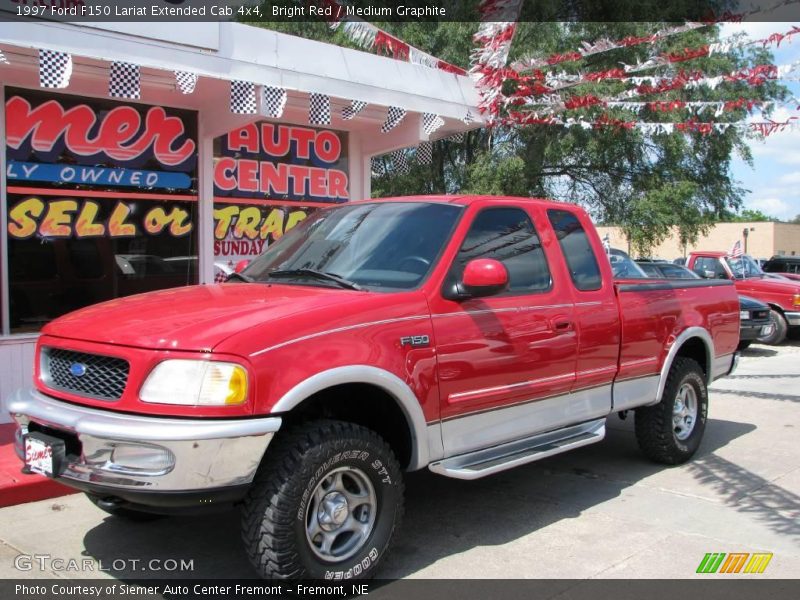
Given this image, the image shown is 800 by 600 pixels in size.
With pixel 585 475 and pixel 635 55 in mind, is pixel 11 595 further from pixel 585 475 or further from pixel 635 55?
pixel 635 55

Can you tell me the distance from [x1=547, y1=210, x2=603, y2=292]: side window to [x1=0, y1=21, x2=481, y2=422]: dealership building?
391cm

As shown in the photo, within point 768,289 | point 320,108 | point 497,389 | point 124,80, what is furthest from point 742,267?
point 497,389

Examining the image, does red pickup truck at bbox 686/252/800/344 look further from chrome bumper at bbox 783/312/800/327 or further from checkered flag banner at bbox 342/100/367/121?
checkered flag banner at bbox 342/100/367/121

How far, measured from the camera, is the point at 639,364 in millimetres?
5715

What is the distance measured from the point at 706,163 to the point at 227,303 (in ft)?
56.9

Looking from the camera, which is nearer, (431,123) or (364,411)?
(364,411)

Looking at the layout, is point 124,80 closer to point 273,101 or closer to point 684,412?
point 273,101

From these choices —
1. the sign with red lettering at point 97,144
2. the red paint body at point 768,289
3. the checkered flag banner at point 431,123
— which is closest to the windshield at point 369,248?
the sign with red lettering at point 97,144

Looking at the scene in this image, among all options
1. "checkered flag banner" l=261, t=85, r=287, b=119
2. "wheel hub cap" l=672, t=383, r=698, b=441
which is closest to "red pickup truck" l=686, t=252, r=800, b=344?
"wheel hub cap" l=672, t=383, r=698, b=441

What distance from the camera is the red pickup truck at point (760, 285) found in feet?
50.6

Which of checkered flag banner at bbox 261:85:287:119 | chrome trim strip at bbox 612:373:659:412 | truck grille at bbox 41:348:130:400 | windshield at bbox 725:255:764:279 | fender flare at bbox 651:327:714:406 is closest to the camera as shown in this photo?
truck grille at bbox 41:348:130:400

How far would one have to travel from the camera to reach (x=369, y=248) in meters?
4.60

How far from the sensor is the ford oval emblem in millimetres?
3639

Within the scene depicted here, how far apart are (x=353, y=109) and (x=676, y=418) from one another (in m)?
5.07
